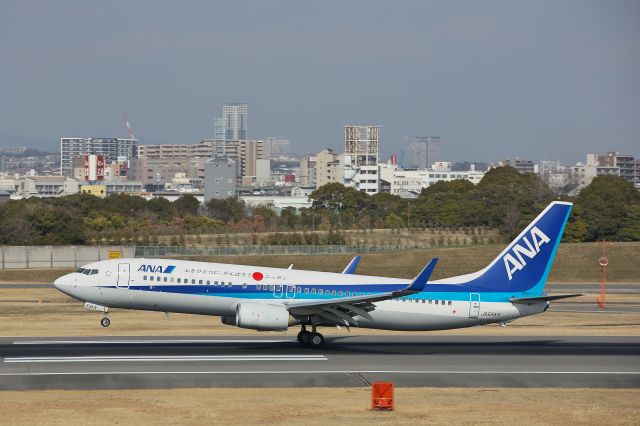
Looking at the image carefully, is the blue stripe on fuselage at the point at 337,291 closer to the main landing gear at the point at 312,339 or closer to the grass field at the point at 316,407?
the main landing gear at the point at 312,339

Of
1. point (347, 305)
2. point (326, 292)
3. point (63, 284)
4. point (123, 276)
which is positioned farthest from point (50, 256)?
point (347, 305)

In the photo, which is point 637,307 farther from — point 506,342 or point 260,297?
point 260,297

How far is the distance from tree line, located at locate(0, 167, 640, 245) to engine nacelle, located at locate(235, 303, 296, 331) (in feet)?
229

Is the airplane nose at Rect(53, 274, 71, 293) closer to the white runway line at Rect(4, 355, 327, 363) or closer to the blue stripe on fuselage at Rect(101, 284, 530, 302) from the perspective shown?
the blue stripe on fuselage at Rect(101, 284, 530, 302)

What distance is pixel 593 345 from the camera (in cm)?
4512

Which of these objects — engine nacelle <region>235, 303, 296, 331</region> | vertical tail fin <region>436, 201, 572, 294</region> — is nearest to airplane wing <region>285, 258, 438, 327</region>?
engine nacelle <region>235, 303, 296, 331</region>

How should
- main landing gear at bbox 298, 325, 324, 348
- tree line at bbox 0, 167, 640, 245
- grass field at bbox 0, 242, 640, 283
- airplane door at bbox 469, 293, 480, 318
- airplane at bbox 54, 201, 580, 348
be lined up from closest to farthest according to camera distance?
1. airplane at bbox 54, 201, 580, 348
2. main landing gear at bbox 298, 325, 324, 348
3. airplane door at bbox 469, 293, 480, 318
4. grass field at bbox 0, 242, 640, 283
5. tree line at bbox 0, 167, 640, 245

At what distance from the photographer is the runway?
34.8 meters

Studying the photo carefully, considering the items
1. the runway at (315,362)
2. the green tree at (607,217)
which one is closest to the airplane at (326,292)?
the runway at (315,362)

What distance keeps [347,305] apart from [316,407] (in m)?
10.5

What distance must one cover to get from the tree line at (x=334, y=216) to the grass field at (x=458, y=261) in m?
13.9

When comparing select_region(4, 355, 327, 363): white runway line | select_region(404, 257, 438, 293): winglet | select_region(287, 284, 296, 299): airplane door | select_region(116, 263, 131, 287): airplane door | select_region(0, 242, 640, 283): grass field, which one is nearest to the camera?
select_region(4, 355, 327, 363): white runway line

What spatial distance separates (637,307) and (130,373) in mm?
42603

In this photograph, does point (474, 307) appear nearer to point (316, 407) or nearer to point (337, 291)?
point (337, 291)
